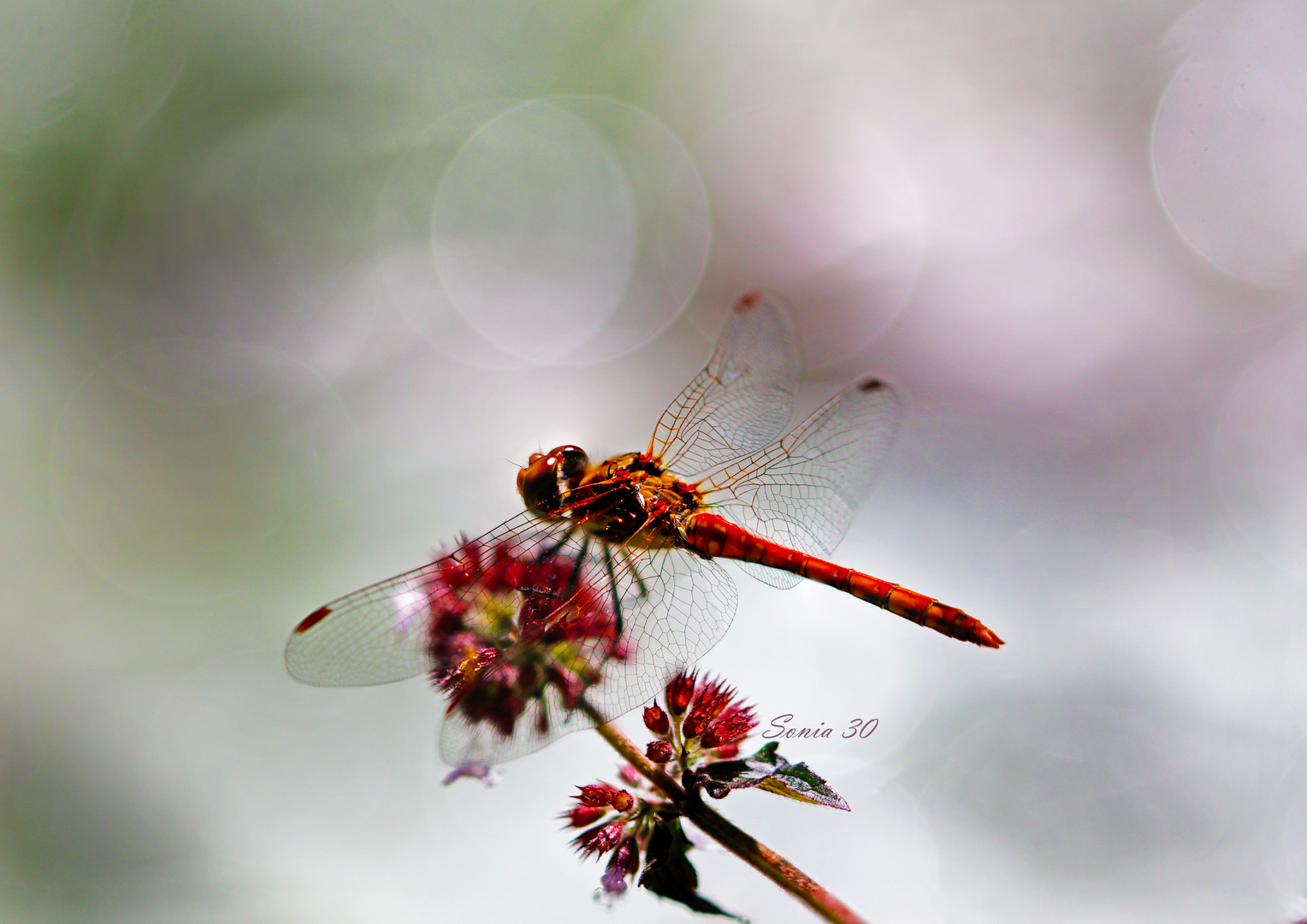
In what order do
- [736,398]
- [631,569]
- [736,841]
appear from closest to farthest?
[736,841] < [631,569] < [736,398]

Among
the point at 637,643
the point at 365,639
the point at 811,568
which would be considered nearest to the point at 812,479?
the point at 811,568

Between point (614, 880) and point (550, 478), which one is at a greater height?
point (550, 478)

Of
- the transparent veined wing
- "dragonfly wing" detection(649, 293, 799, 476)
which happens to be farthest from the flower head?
"dragonfly wing" detection(649, 293, 799, 476)

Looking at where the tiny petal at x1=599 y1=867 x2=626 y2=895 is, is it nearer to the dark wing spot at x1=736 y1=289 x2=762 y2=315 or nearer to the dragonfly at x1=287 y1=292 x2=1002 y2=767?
the dragonfly at x1=287 y1=292 x2=1002 y2=767

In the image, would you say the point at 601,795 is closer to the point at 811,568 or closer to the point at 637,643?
the point at 637,643

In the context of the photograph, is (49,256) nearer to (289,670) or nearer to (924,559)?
(289,670)

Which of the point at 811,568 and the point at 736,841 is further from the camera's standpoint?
the point at 811,568

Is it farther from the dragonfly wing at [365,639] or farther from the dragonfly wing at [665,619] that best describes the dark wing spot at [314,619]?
the dragonfly wing at [665,619]

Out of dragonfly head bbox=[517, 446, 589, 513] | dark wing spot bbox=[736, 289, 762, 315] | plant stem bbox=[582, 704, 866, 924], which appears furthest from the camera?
dark wing spot bbox=[736, 289, 762, 315]
